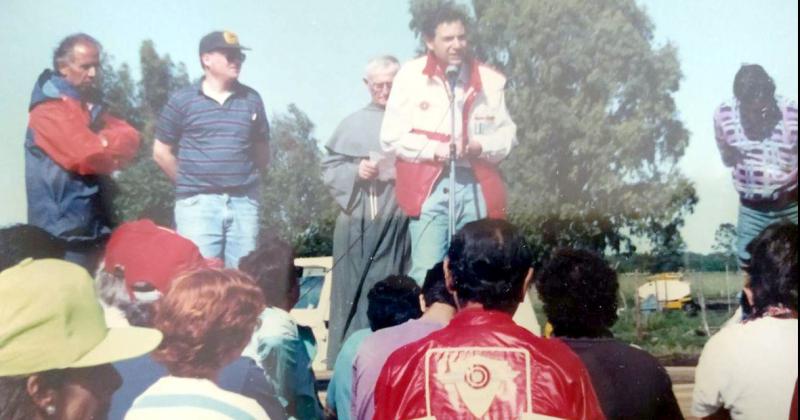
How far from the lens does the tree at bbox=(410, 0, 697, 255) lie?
3521mm

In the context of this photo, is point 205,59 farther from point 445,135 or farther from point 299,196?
point 445,135

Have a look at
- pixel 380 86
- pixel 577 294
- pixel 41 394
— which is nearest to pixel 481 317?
pixel 577 294

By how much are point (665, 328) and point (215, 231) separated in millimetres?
1594

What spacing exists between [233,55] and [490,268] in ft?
3.90

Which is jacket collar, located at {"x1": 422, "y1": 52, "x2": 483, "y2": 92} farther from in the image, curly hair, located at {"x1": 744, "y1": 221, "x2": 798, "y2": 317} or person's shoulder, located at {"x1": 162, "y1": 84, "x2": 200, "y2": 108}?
curly hair, located at {"x1": 744, "y1": 221, "x2": 798, "y2": 317}

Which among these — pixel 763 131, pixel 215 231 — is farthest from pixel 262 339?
pixel 763 131

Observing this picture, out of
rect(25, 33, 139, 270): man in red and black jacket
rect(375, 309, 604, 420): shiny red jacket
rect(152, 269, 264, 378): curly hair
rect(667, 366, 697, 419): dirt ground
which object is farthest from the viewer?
rect(25, 33, 139, 270): man in red and black jacket

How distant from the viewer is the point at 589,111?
3.52m

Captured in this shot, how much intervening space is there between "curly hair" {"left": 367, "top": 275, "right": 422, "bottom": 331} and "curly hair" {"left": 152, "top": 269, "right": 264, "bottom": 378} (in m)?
0.40

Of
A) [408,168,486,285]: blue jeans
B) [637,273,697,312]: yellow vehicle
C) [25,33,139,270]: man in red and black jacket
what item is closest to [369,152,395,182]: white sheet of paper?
[408,168,486,285]: blue jeans

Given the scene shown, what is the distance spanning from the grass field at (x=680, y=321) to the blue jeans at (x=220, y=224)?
4.29ft

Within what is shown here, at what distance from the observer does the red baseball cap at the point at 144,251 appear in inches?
141

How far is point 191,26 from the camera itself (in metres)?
3.60

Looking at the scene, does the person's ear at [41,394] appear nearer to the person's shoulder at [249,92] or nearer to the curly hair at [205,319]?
the curly hair at [205,319]
